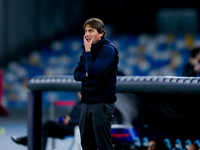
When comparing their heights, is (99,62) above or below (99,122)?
above

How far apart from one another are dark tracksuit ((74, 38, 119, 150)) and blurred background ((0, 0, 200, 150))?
4.57 m

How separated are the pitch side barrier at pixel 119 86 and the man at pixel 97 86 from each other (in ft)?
1.08

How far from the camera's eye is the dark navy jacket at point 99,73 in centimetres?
165

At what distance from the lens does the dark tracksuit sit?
165 cm

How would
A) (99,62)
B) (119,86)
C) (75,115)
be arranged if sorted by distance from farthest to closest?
(75,115), (119,86), (99,62)

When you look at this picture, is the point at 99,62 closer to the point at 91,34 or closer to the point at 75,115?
the point at 91,34

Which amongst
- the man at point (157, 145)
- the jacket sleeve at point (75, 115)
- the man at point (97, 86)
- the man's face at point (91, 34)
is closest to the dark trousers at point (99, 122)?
the man at point (97, 86)

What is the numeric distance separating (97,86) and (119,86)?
42cm

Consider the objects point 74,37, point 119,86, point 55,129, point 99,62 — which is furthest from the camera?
point 74,37

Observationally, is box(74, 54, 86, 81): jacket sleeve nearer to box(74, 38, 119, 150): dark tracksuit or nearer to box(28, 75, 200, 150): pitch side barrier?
box(74, 38, 119, 150): dark tracksuit

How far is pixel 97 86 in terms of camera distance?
168cm

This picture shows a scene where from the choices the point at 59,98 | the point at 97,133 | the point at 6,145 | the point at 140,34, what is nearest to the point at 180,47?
the point at 140,34

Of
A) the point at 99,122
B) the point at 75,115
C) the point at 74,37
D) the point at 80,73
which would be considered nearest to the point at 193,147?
the point at 99,122

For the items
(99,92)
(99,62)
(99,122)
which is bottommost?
(99,122)
